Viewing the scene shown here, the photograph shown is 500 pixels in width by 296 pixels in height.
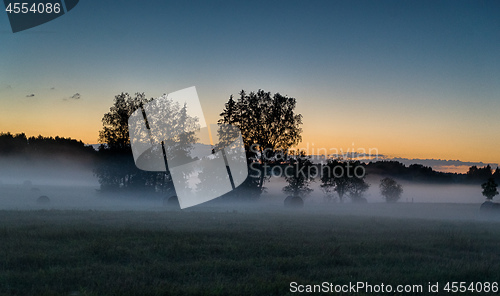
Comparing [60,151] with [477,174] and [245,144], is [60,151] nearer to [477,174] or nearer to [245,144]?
[245,144]

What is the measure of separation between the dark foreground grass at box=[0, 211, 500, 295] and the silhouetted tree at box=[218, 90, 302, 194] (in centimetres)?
4040

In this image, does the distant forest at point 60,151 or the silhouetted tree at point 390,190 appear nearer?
the distant forest at point 60,151

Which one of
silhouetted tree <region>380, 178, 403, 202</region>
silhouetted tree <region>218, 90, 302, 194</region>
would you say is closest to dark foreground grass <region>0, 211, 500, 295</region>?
silhouetted tree <region>218, 90, 302, 194</region>

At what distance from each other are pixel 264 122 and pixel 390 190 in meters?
73.5

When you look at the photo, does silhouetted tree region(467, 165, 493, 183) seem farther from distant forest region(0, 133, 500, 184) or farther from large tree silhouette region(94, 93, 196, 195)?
large tree silhouette region(94, 93, 196, 195)

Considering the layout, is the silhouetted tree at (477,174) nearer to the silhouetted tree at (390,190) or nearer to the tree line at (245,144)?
the silhouetted tree at (390,190)

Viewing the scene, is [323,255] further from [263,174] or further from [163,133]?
[163,133]

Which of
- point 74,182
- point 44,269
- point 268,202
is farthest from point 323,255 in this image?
point 74,182

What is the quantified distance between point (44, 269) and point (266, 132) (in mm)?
49100

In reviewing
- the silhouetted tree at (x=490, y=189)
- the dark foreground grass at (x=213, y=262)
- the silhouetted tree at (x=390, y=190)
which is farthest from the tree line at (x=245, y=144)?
the silhouetted tree at (x=390, y=190)

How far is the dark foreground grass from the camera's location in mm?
9164

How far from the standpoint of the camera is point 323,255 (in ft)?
42.3

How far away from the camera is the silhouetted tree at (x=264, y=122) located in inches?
2281

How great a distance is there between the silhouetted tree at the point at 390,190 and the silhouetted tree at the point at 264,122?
226 ft
